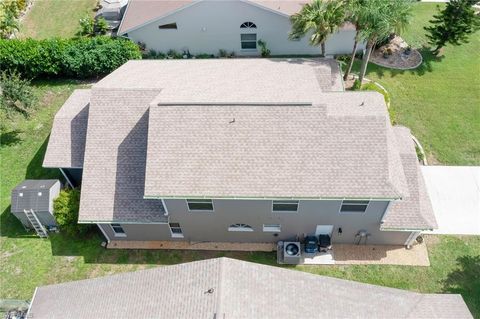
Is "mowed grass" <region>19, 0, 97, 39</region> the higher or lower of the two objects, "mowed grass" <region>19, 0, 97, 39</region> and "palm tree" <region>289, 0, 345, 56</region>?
the lower

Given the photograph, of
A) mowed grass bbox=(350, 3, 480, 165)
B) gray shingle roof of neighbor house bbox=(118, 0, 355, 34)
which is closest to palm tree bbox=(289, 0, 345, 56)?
gray shingle roof of neighbor house bbox=(118, 0, 355, 34)

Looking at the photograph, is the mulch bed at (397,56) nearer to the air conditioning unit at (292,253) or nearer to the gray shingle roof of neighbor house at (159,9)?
the gray shingle roof of neighbor house at (159,9)

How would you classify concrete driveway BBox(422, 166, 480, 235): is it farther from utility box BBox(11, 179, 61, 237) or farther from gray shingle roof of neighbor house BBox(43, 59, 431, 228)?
utility box BBox(11, 179, 61, 237)

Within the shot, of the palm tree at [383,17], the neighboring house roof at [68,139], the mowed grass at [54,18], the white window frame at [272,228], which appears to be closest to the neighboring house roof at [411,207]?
the white window frame at [272,228]

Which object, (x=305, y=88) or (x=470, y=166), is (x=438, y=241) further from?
(x=305, y=88)

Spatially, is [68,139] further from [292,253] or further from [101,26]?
[101,26]

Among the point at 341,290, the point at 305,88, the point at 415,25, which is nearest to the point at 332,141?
the point at 305,88

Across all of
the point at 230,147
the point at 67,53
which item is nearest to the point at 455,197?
the point at 230,147
